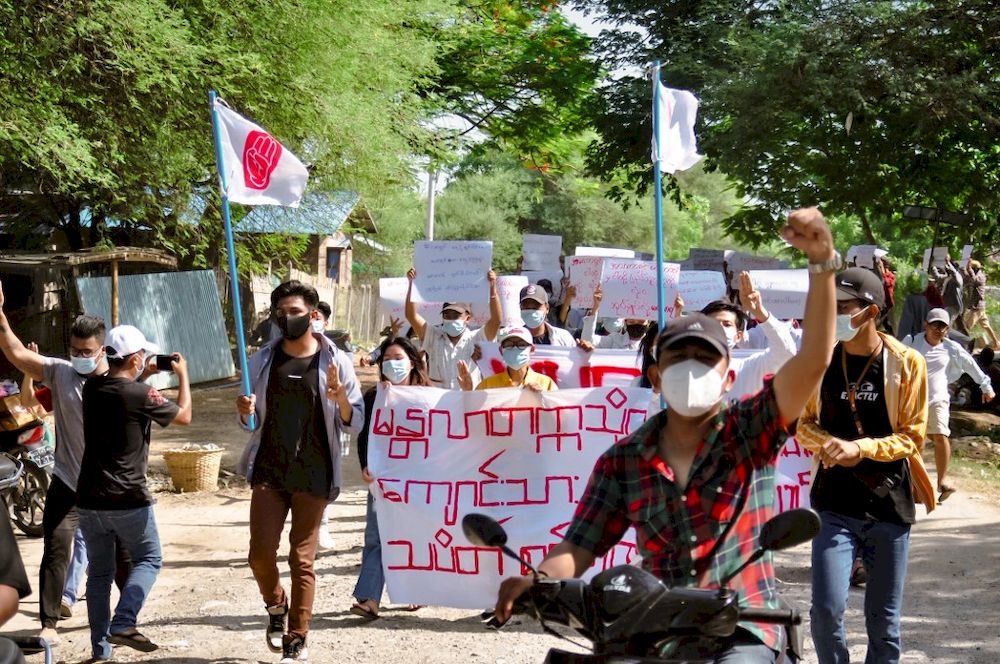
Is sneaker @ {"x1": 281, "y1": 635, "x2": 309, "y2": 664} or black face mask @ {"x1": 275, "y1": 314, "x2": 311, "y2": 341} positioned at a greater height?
black face mask @ {"x1": 275, "y1": 314, "x2": 311, "y2": 341}

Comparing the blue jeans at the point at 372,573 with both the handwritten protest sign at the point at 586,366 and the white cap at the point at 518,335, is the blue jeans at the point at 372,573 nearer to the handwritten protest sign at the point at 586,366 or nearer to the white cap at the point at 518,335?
the white cap at the point at 518,335

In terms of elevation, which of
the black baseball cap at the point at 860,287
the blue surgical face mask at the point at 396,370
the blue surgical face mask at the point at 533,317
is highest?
the black baseball cap at the point at 860,287

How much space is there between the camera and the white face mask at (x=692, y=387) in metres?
3.27

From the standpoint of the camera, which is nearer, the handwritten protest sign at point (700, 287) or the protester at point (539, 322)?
the protester at point (539, 322)

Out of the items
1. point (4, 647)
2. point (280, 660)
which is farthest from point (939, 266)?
point (4, 647)

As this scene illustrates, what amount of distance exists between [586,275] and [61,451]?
697 cm

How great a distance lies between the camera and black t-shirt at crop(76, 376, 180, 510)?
6.60 meters

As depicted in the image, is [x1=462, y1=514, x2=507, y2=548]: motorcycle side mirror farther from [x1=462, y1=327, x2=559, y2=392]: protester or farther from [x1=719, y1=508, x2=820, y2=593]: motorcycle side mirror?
[x1=462, y1=327, x2=559, y2=392]: protester

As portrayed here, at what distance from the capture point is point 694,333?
3291 millimetres

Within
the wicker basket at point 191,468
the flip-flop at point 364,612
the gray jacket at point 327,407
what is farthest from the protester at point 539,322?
the gray jacket at point 327,407

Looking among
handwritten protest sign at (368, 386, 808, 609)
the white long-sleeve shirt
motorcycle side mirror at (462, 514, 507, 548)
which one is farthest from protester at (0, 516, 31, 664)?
the white long-sleeve shirt

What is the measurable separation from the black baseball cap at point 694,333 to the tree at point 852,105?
1430 centimetres

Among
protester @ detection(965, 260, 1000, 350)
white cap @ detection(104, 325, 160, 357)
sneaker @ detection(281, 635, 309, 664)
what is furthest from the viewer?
protester @ detection(965, 260, 1000, 350)

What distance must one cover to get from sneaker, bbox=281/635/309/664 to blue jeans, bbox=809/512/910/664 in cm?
275
